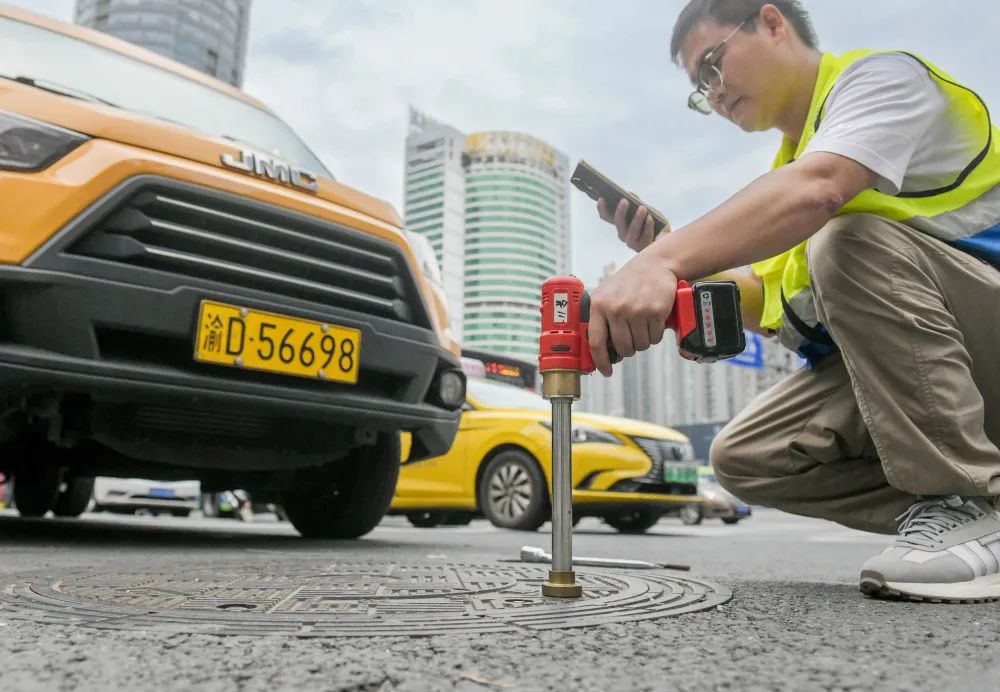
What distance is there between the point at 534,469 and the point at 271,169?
327 cm

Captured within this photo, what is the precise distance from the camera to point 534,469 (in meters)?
5.52

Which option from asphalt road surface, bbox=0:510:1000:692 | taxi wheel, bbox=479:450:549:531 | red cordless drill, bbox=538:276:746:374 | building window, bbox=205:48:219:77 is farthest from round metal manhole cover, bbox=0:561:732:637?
building window, bbox=205:48:219:77

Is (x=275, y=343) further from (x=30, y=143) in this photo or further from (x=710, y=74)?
(x=710, y=74)

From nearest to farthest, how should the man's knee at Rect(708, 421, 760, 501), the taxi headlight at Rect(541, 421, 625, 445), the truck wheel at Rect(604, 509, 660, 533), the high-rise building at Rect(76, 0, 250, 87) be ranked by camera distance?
the man's knee at Rect(708, 421, 760, 501) < the taxi headlight at Rect(541, 421, 625, 445) < the truck wheel at Rect(604, 509, 660, 533) < the high-rise building at Rect(76, 0, 250, 87)

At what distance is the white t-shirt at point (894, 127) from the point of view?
1.47 metres

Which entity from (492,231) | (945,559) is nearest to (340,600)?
(945,559)

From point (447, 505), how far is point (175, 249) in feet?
12.9

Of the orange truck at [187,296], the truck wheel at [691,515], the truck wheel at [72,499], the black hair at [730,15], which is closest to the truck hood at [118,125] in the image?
the orange truck at [187,296]

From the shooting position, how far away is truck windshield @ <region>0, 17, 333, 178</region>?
271cm

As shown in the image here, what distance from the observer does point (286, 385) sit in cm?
253

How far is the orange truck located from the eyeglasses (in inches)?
48.6

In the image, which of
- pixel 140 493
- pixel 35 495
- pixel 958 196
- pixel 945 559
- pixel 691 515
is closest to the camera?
pixel 945 559

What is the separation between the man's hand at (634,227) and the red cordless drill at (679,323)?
75 centimetres

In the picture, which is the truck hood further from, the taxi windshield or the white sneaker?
the taxi windshield
